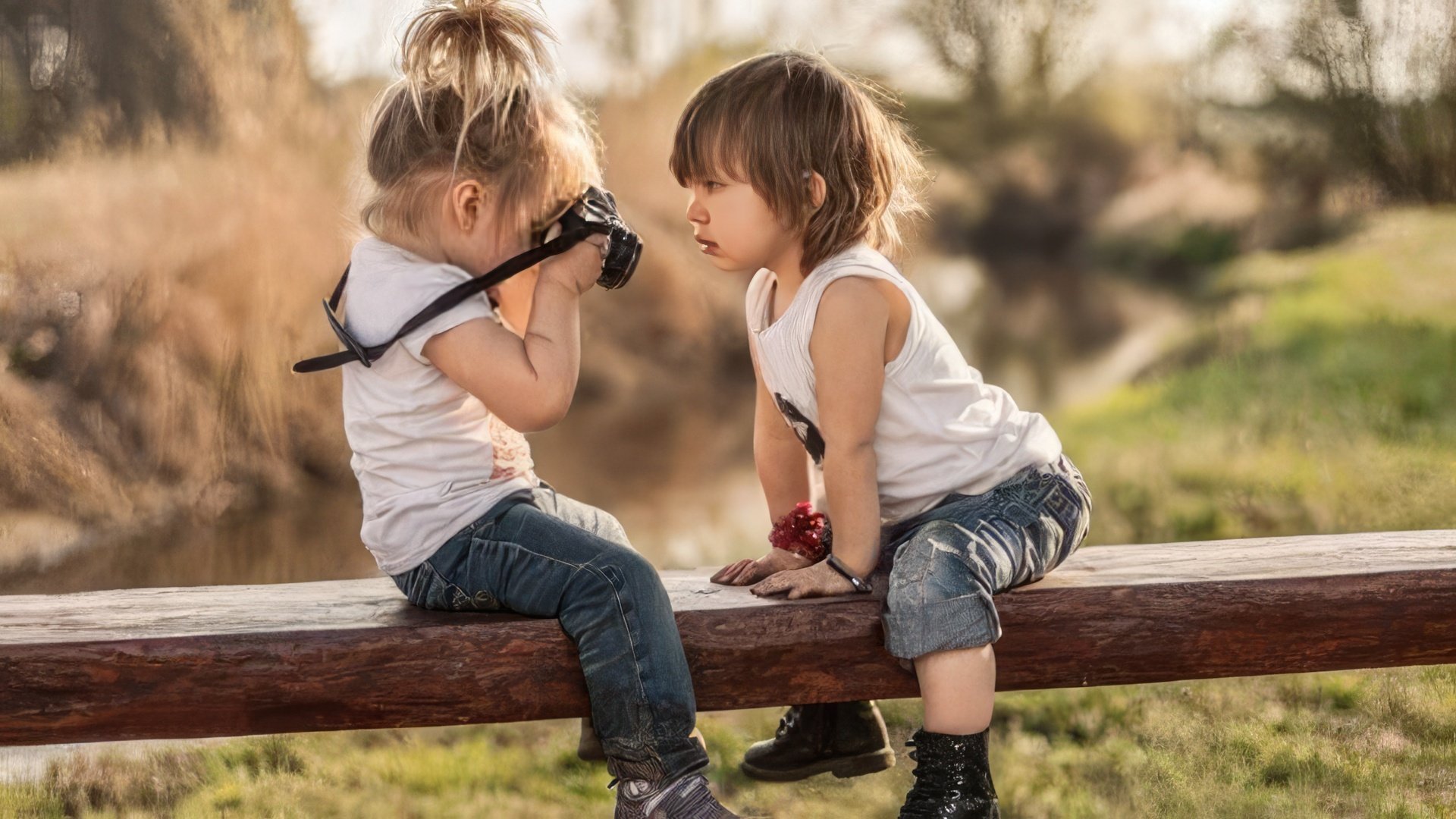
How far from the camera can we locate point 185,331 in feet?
10.7

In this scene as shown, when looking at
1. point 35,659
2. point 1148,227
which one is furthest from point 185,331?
point 1148,227

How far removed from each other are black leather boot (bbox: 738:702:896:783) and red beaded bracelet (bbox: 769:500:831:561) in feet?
0.88

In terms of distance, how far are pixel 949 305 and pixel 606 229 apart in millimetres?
5420

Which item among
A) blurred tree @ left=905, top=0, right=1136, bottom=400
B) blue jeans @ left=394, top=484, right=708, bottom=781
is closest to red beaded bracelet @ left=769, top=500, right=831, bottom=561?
blue jeans @ left=394, top=484, right=708, bottom=781

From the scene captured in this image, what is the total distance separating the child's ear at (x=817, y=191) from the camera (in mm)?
1397

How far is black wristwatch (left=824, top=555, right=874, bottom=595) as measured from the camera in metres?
1.40

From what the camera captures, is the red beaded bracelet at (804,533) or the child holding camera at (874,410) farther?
the red beaded bracelet at (804,533)

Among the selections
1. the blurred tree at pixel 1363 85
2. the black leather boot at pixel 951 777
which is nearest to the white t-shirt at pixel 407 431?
the black leather boot at pixel 951 777

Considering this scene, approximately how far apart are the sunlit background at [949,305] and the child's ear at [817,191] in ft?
0.70

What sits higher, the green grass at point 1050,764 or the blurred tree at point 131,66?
the blurred tree at point 131,66

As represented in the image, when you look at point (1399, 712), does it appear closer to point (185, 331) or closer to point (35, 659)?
point (35, 659)

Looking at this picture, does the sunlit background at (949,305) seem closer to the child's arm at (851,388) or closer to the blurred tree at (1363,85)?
the blurred tree at (1363,85)

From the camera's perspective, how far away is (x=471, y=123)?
1354mm

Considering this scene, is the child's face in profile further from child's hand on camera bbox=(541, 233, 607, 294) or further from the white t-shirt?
the white t-shirt
